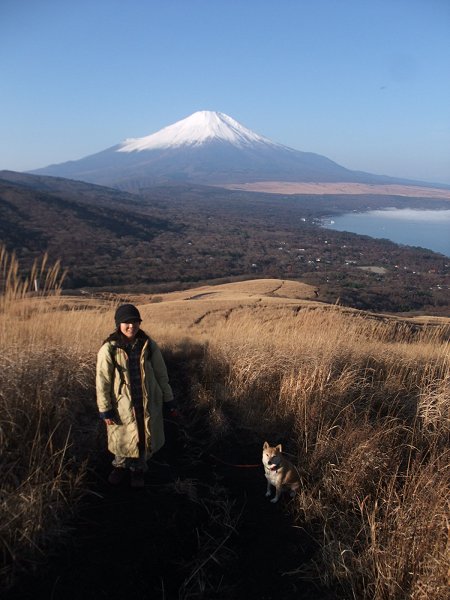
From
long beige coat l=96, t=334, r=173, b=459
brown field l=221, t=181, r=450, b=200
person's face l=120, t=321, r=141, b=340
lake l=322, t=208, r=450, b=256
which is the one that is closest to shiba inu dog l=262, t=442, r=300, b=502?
long beige coat l=96, t=334, r=173, b=459

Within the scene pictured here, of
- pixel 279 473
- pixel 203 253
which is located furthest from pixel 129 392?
pixel 203 253

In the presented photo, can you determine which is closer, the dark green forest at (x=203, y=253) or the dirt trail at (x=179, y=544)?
the dirt trail at (x=179, y=544)

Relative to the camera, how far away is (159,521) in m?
2.69

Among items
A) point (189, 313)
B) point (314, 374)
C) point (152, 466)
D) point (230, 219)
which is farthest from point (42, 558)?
point (230, 219)

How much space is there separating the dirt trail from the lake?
63.4m

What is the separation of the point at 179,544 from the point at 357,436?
156cm

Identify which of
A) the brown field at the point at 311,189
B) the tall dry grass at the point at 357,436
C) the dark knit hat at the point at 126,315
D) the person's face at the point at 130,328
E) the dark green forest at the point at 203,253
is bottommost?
the dark green forest at the point at 203,253

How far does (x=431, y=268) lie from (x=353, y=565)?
1949 inches

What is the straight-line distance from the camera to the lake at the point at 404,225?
69000 millimetres

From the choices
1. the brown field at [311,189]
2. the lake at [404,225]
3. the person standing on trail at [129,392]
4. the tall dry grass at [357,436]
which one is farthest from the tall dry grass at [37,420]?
the brown field at [311,189]

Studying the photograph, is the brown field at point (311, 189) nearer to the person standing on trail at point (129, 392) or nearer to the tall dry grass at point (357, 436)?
the tall dry grass at point (357, 436)

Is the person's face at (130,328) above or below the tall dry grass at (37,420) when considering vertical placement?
above

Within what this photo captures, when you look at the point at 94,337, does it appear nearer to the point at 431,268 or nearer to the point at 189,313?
the point at 189,313

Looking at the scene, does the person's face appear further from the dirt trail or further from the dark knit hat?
the dirt trail
